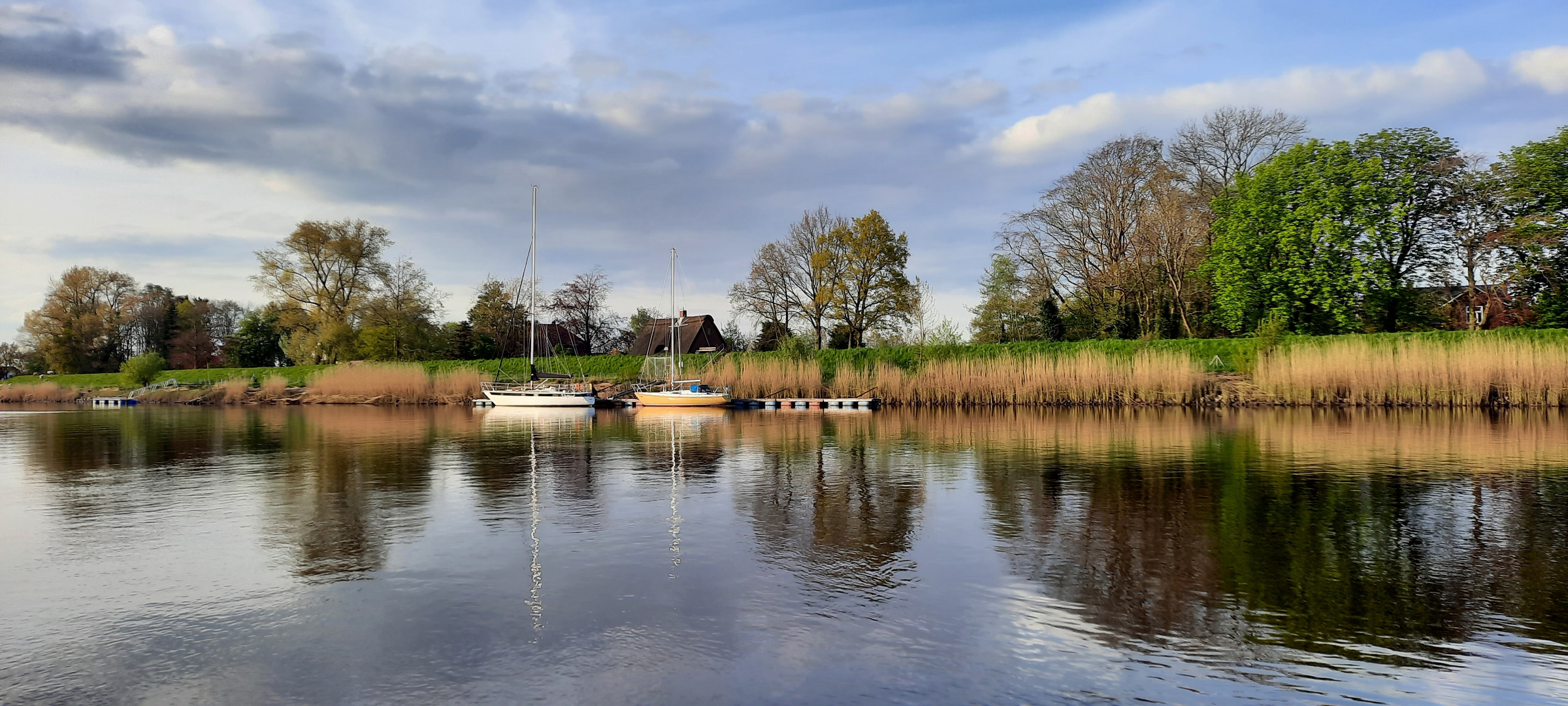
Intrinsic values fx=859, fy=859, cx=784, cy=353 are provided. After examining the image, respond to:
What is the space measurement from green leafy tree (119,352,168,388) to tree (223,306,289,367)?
8.23 metres

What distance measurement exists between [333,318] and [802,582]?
6393cm

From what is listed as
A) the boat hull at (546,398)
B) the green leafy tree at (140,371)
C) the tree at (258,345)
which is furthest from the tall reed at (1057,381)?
the tree at (258,345)

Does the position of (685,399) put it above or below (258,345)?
below

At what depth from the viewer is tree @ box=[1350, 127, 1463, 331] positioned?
37594 mm

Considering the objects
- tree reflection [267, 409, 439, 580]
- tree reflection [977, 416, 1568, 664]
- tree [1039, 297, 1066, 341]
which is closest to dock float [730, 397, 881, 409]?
tree [1039, 297, 1066, 341]

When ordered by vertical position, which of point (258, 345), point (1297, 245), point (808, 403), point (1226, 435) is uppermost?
point (1297, 245)

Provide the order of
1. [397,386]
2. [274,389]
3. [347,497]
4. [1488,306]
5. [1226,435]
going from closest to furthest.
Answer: [347,497] < [1226,435] < [1488,306] < [397,386] < [274,389]

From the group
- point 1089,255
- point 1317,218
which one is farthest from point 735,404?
point 1317,218

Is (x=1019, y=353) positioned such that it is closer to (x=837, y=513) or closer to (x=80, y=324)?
(x=837, y=513)

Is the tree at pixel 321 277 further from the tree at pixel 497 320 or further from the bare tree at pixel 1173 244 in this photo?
the bare tree at pixel 1173 244

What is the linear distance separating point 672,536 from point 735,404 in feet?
97.0

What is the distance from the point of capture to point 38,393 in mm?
62188

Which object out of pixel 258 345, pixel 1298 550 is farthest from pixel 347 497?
pixel 258 345

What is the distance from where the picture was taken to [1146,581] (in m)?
6.68
